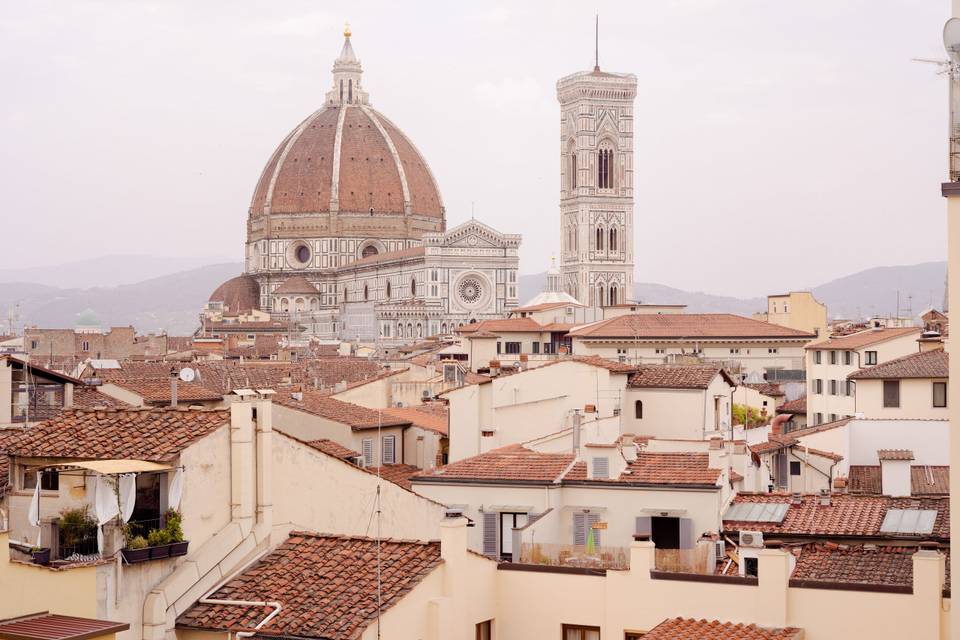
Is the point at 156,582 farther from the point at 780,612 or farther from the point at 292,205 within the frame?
the point at 292,205

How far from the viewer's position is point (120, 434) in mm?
12367

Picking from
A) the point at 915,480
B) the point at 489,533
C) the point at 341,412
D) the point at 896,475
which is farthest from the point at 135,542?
the point at 341,412

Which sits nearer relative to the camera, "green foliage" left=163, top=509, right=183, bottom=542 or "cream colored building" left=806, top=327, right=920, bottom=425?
"green foliage" left=163, top=509, right=183, bottom=542

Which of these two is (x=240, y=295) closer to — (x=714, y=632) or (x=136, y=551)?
(x=136, y=551)

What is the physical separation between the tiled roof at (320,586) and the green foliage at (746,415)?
55.0 feet

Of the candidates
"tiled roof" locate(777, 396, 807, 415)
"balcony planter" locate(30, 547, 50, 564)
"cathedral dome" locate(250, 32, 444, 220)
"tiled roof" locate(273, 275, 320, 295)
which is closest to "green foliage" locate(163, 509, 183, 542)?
"balcony planter" locate(30, 547, 50, 564)

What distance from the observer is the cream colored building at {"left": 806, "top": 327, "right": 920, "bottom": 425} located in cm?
3688

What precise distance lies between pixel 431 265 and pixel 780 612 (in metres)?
112

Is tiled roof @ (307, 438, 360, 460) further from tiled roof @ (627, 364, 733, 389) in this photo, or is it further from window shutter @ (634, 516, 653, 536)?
tiled roof @ (627, 364, 733, 389)

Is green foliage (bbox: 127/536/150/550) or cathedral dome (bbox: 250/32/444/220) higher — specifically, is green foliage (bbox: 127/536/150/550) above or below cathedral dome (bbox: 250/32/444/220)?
below

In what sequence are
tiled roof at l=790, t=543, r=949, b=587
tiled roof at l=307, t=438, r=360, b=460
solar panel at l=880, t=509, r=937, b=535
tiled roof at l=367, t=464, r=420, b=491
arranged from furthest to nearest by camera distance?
tiled roof at l=367, t=464, r=420, b=491 → tiled roof at l=307, t=438, r=360, b=460 → solar panel at l=880, t=509, r=937, b=535 → tiled roof at l=790, t=543, r=949, b=587

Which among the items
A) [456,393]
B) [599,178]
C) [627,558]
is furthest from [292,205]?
[627,558]

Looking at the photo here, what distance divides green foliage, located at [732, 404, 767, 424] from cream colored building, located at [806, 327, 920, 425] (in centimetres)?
295

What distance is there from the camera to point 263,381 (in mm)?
38562
